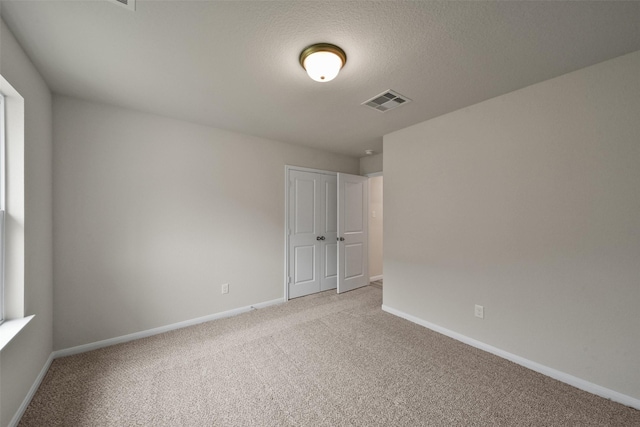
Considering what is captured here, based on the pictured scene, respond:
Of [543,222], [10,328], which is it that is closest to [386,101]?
[543,222]

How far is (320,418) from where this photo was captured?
60.9 inches

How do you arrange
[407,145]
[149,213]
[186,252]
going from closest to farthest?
[149,213] → [186,252] → [407,145]

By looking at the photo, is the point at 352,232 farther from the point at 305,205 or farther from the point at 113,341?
the point at 113,341

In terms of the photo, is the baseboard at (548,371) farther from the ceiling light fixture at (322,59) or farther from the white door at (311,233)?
the ceiling light fixture at (322,59)

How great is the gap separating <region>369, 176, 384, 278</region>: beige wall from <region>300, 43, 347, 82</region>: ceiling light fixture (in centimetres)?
331

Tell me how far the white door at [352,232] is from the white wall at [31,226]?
3.27m

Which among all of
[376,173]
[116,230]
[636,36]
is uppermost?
[636,36]

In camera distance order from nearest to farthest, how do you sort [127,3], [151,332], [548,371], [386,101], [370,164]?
[127,3] < [548,371] < [386,101] < [151,332] < [370,164]

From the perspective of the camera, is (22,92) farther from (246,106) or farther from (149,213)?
(246,106)

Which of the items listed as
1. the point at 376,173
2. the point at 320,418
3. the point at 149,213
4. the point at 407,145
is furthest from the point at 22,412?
the point at 376,173

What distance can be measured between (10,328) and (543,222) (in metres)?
3.83

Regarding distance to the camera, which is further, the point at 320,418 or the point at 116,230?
the point at 116,230

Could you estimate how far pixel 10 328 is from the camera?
57.9 inches

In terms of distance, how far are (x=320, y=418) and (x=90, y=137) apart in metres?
3.11
